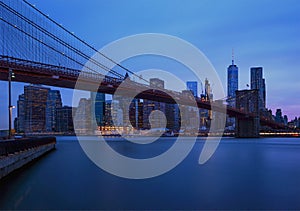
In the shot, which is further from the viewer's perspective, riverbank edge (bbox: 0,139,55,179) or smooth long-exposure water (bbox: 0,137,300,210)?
riverbank edge (bbox: 0,139,55,179)

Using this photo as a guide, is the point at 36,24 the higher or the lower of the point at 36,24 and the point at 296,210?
the higher

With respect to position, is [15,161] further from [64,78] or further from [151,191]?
[64,78]

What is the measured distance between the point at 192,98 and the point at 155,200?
150 ft

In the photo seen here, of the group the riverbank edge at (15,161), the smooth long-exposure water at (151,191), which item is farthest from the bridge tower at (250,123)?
the smooth long-exposure water at (151,191)

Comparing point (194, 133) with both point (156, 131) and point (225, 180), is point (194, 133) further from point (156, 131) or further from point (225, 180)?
point (225, 180)

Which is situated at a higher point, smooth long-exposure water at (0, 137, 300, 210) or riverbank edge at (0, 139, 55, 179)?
riverbank edge at (0, 139, 55, 179)

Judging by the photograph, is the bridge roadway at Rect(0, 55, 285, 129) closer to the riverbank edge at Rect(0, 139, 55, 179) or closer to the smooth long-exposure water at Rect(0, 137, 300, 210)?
the riverbank edge at Rect(0, 139, 55, 179)

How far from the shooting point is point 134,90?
44.6m

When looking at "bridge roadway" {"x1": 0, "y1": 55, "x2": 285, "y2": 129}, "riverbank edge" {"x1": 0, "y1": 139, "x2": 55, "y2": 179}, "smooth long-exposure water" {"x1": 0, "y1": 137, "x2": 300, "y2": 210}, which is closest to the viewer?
"smooth long-exposure water" {"x1": 0, "y1": 137, "x2": 300, "y2": 210}

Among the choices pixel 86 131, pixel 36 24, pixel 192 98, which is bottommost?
pixel 86 131

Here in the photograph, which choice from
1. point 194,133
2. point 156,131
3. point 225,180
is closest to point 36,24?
point 225,180

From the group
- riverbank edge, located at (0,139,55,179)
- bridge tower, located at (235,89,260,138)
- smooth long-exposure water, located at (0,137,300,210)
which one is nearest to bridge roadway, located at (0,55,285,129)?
riverbank edge, located at (0,139,55,179)

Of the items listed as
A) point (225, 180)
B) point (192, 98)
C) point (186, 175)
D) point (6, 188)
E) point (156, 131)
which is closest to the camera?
point (6, 188)

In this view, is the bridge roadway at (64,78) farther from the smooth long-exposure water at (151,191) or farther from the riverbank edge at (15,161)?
the smooth long-exposure water at (151,191)
